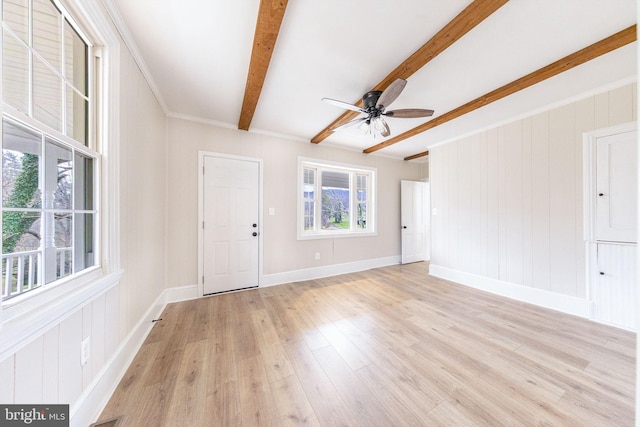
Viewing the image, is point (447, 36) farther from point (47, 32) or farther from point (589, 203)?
point (589, 203)

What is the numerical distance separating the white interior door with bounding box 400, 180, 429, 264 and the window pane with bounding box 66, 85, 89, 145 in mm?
4796

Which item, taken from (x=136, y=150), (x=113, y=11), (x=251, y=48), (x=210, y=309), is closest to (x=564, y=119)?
(x=251, y=48)

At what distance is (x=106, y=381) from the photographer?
132 cm

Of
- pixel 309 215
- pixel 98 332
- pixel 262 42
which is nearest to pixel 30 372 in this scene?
pixel 98 332

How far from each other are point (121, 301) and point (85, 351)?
1.55 ft

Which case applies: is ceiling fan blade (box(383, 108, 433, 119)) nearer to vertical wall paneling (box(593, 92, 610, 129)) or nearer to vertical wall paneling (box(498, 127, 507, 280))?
vertical wall paneling (box(498, 127, 507, 280))

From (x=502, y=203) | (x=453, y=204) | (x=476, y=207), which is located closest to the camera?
(x=502, y=203)

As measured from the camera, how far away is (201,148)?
2951 mm

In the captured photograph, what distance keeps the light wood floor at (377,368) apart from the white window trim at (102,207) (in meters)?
0.76

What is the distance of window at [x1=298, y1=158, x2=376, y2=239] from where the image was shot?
3824 millimetres

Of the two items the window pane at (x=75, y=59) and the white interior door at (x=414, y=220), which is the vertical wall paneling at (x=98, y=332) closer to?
the window pane at (x=75, y=59)

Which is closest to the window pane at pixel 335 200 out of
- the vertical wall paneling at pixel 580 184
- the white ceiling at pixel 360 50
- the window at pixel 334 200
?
the window at pixel 334 200

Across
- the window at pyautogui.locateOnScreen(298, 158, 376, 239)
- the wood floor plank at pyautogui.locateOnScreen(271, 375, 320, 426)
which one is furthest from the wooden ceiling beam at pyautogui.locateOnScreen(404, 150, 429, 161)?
the wood floor plank at pyautogui.locateOnScreen(271, 375, 320, 426)

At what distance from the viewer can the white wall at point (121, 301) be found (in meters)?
0.87
